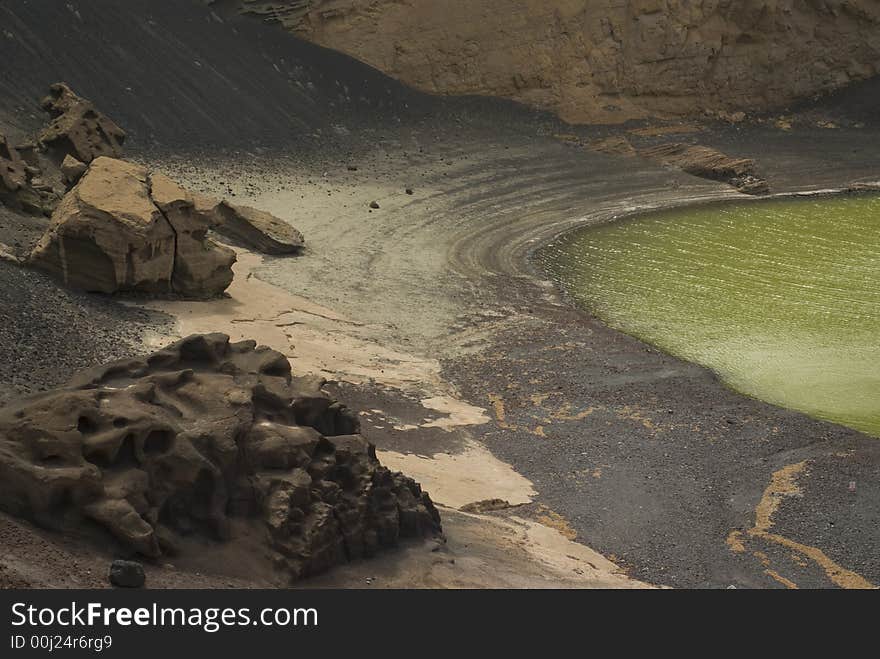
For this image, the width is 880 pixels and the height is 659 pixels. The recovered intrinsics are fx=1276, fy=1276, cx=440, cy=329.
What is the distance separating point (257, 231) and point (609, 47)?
742 inches

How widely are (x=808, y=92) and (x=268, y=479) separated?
1349 inches

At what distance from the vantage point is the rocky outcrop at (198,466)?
30.5ft

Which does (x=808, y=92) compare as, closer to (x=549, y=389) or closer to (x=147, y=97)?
(x=147, y=97)

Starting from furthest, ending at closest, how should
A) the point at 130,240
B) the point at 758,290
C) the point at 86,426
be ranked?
1. the point at 758,290
2. the point at 130,240
3. the point at 86,426

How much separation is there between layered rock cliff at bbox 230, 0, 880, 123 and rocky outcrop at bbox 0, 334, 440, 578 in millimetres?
27450

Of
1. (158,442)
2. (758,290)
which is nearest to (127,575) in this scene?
(158,442)

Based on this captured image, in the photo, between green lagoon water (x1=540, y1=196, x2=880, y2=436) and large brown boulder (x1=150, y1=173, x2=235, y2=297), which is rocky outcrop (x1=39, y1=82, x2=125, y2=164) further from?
green lagoon water (x1=540, y1=196, x2=880, y2=436)

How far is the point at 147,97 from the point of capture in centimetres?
3067

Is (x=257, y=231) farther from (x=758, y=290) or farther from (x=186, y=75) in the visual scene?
(x=186, y=75)

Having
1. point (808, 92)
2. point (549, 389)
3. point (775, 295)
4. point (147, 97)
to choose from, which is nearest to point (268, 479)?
point (549, 389)

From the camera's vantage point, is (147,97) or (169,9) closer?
(147,97)

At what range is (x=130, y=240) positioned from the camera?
60.4 feet

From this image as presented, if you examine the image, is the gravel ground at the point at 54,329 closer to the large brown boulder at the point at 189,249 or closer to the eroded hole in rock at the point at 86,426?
the large brown boulder at the point at 189,249

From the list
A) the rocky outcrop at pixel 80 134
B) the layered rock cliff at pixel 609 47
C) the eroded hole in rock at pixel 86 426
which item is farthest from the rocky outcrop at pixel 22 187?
the layered rock cliff at pixel 609 47
